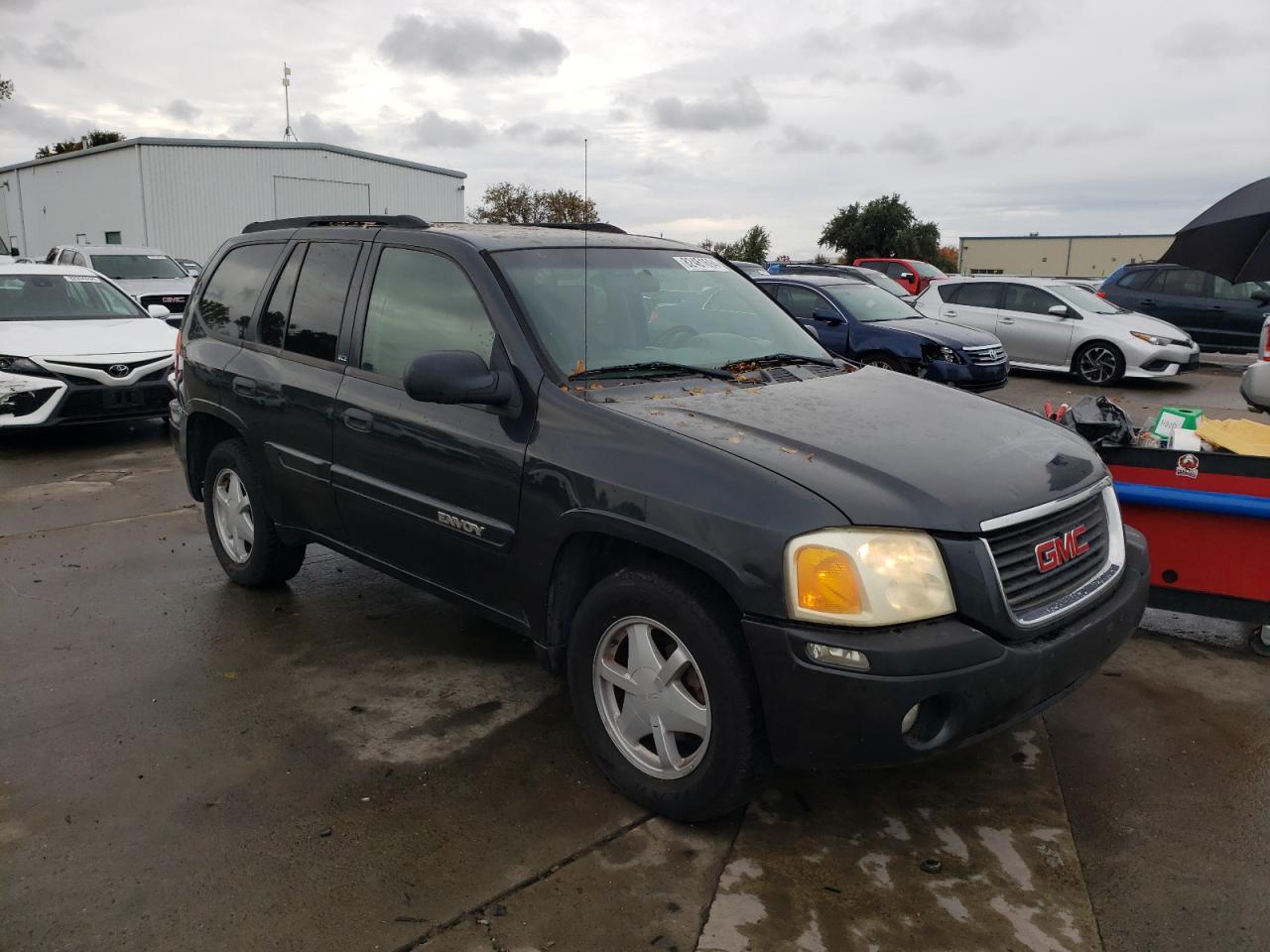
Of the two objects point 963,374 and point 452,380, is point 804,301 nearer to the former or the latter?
point 963,374

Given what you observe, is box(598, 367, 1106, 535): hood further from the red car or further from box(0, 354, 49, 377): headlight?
the red car

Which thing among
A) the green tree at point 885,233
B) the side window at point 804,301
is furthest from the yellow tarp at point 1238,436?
the green tree at point 885,233

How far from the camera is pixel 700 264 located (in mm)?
4359

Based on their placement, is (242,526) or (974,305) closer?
(242,526)

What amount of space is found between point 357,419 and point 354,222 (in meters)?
1.03

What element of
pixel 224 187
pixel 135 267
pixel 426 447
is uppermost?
pixel 224 187

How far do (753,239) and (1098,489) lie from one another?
4897cm

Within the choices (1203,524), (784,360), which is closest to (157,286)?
(784,360)

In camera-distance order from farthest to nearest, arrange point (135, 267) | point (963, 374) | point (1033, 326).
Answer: point (135, 267)
point (1033, 326)
point (963, 374)

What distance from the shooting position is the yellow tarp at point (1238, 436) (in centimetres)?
438

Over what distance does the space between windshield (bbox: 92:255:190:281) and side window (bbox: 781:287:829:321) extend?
10352 mm

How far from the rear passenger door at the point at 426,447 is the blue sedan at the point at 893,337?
7449mm


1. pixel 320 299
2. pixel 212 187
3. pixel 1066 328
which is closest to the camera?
pixel 320 299

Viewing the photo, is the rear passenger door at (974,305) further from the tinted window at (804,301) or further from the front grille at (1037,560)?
the front grille at (1037,560)
